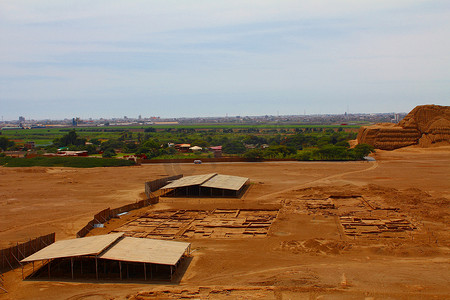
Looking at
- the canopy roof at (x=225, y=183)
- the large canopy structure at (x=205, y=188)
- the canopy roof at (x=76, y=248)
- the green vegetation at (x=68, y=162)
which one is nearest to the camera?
the canopy roof at (x=76, y=248)

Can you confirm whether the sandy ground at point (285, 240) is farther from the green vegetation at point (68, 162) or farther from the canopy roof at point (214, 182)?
the green vegetation at point (68, 162)

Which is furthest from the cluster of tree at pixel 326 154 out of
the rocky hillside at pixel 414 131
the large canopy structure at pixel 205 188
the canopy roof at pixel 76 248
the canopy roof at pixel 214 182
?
the canopy roof at pixel 76 248

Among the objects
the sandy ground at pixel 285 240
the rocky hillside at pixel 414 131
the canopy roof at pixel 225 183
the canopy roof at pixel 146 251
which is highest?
the rocky hillside at pixel 414 131

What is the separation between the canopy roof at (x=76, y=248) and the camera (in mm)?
22672

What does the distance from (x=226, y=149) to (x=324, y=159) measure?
31.4 m

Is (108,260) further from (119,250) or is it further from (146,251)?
(146,251)

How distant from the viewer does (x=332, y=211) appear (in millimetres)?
36844

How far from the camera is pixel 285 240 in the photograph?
28.9m

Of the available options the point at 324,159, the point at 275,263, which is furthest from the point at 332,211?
the point at 324,159

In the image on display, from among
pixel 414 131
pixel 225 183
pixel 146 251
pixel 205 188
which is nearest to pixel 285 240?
pixel 146 251

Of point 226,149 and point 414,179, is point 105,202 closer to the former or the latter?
point 414,179

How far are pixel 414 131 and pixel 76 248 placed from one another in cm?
7872

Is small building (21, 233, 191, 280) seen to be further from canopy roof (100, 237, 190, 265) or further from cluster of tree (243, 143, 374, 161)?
cluster of tree (243, 143, 374, 161)

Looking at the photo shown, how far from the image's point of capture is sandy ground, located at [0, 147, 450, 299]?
20.8m
